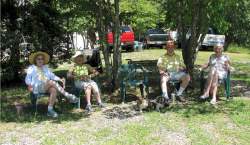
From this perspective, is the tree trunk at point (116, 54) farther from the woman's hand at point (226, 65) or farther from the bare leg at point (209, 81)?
the woman's hand at point (226, 65)

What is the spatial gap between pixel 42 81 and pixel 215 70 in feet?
10.5

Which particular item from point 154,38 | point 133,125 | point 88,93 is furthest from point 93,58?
point 154,38

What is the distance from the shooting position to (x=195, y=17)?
10.7 m

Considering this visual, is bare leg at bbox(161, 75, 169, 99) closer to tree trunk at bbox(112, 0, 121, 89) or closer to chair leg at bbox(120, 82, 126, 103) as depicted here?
chair leg at bbox(120, 82, 126, 103)

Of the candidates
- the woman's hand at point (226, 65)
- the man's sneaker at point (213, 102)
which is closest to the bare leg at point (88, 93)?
the man's sneaker at point (213, 102)

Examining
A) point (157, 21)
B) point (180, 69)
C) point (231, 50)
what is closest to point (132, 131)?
point (180, 69)

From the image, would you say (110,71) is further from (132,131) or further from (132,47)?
(132,47)

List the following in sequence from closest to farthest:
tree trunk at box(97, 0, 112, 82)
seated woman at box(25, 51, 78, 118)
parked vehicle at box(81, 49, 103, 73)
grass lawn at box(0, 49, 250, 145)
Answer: grass lawn at box(0, 49, 250, 145) < seated woman at box(25, 51, 78, 118) < tree trunk at box(97, 0, 112, 82) < parked vehicle at box(81, 49, 103, 73)

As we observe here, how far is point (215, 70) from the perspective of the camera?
9656 millimetres

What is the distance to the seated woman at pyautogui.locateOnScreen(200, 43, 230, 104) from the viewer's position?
960 centimetres

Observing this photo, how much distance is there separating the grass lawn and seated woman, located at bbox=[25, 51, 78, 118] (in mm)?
273

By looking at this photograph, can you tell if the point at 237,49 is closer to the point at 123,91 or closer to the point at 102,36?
the point at 102,36

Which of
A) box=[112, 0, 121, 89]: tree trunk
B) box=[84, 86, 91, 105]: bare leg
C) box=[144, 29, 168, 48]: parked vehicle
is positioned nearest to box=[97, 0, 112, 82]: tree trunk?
box=[112, 0, 121, 89]: tree trunk

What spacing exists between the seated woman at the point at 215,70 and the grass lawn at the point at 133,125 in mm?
243
